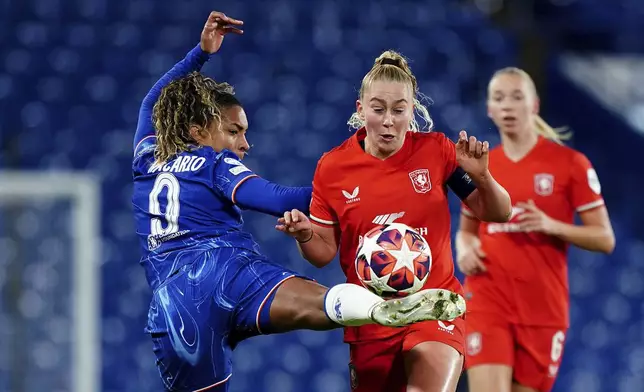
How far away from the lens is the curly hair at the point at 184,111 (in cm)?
407

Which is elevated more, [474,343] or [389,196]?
[389,196]

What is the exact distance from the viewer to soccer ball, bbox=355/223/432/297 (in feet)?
11.6

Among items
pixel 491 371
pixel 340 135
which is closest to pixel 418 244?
pixel 491 371

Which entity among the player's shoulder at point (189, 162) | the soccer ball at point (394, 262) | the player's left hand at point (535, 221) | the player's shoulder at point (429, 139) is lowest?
the soccer ball at point (394, 262)

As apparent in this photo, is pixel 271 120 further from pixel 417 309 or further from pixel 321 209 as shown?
pixel 417 309

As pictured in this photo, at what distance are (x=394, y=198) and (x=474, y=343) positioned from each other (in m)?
1.33

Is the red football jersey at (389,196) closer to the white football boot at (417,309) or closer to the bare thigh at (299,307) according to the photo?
the bare thigh at (299,307)

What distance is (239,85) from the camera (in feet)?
26.5

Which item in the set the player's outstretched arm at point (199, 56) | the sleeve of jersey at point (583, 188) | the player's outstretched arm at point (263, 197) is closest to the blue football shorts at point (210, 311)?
the player's outstretched arm at point (263, 197)

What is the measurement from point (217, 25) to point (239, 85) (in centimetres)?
355

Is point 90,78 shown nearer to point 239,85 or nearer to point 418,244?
point 239,85

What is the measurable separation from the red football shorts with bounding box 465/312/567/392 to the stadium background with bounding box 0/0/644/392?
3.09 m

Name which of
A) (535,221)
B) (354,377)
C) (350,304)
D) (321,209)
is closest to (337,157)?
(321,209)

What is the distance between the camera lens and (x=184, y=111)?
410cm
